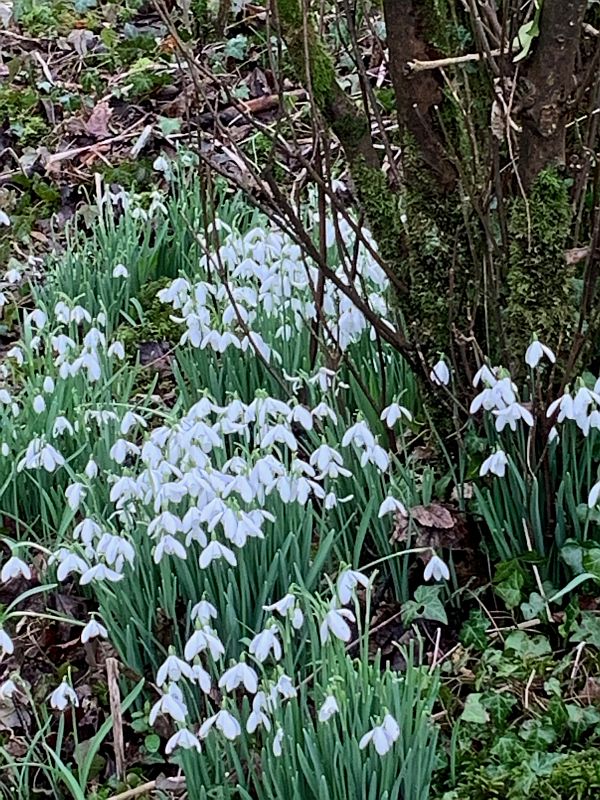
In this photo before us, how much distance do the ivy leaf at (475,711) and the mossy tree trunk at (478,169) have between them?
686 mm

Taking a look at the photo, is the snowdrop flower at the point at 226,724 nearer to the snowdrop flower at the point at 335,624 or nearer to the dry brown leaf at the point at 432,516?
the snowdrop flower at the point at 335,624

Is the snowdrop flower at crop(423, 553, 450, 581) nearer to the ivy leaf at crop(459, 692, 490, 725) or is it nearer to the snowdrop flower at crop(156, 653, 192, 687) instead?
the ivy leaf at crop(459, 692, 490, 725)

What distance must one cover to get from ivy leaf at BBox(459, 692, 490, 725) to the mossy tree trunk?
0.69 meters

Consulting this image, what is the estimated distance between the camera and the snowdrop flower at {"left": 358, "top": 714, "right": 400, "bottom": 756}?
1650 millimetres

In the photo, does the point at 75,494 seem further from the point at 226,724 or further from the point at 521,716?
the point at 521,716

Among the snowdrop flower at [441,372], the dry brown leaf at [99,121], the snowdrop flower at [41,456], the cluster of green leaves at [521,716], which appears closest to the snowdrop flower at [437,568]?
the cluster of green leaves at [521,716]

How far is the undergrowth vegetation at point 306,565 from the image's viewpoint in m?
1.80

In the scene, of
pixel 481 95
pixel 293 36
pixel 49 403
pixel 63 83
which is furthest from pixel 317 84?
pixel 63 83

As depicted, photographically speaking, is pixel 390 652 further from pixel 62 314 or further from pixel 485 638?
pixel 62 314

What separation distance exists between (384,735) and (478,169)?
4.12 feet

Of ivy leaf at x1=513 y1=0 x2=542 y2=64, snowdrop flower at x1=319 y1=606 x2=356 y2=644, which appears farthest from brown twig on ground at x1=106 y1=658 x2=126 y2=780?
ivy leaf at x1=513 y1=0 x2=542 y2=64

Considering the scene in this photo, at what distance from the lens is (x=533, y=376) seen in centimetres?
230

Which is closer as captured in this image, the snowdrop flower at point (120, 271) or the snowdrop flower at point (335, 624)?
the snowdrop flower at point (335, 624)

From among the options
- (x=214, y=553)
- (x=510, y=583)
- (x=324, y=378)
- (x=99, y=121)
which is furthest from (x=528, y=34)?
(x=99, y=121)
